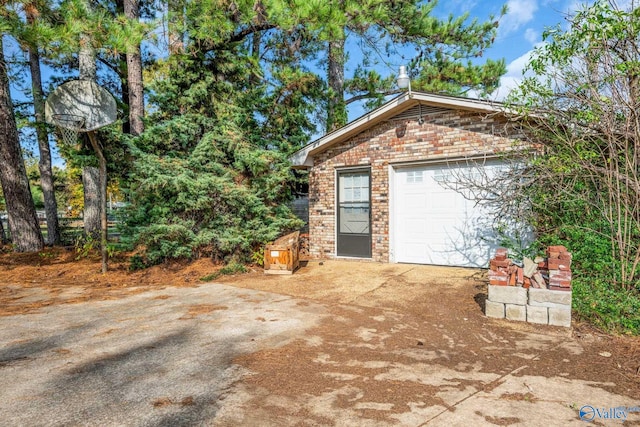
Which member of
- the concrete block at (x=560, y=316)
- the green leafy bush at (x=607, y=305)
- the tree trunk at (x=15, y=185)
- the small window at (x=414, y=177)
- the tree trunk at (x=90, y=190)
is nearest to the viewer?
the green leafy bush at (x=607, y=305)

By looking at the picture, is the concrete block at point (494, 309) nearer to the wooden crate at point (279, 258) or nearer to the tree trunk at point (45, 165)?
the wooden crate at point (279, 258)

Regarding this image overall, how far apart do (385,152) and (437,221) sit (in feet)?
6.01

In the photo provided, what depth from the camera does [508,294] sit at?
4055 millimetres

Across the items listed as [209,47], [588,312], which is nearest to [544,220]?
[588,312]

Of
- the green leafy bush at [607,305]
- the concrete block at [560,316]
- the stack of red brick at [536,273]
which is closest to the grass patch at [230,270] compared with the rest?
the stack of red brick at [536,273]

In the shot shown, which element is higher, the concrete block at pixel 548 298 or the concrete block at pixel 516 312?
the concrete block at pixel 548 298

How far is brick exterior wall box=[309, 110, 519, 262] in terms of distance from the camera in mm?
6766

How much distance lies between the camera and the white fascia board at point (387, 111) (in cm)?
648

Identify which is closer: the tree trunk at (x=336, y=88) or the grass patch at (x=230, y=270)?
the grass patch at (x=230, y=270)

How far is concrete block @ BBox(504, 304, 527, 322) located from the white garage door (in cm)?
301

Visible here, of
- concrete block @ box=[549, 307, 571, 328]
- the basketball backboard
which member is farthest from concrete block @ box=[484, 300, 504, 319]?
the basketball backboard

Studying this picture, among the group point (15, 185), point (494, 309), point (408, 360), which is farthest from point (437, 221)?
point (15, 185)

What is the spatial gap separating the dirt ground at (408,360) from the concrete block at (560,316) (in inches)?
3.8

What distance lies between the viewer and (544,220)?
5.82 metres
